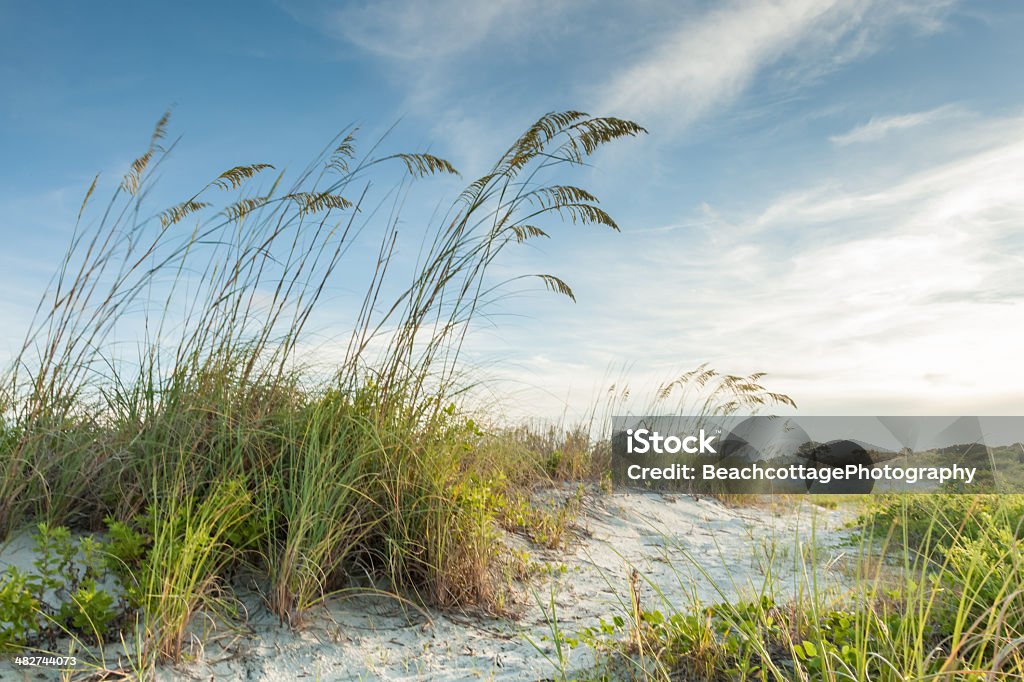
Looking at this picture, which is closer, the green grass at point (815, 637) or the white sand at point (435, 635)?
the green grass at point (815, 637)

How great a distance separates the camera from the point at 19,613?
2906 mm

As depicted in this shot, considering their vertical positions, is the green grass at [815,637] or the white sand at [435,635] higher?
the green grass at [815,637]

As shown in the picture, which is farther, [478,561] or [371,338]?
[371,338]

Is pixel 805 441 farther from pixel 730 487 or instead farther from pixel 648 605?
pixel 648 605

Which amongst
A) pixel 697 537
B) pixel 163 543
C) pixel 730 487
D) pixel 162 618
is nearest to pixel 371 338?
pixel 163 543

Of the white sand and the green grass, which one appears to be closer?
the green grass

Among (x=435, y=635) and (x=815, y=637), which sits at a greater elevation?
(x=815, y=637)

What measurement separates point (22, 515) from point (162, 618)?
4.66 feet
